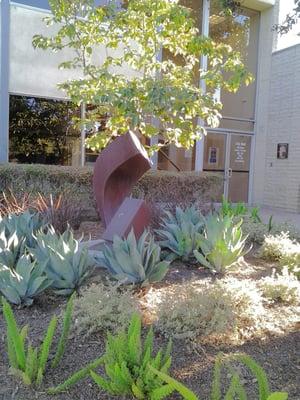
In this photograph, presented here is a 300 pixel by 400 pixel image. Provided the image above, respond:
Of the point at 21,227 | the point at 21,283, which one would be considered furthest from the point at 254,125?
the point at 21,283

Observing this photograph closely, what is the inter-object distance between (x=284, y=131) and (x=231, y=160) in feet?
6.61

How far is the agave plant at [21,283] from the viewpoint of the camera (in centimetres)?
373

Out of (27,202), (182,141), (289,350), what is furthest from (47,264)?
(182,141)

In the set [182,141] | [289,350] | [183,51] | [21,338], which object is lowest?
[289,350]

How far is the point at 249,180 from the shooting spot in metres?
16.0

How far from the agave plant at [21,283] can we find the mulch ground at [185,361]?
0.44 feet

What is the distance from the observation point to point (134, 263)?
4148 millimetres

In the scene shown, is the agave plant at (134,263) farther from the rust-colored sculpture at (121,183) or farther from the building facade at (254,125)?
the building facade at (254,125)

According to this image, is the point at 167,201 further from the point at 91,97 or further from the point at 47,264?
the point at 47,264

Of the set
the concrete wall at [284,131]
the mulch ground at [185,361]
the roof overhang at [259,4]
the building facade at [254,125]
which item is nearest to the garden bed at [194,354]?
the mulch ground at [185,361]

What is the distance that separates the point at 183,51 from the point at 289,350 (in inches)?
298

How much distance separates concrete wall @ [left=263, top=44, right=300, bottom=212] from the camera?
14.5 metres

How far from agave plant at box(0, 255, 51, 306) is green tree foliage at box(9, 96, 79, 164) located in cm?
800

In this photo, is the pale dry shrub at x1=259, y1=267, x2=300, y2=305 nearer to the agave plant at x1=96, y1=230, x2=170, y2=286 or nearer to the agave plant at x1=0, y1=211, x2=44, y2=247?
the agave plant at x1=96, y1=230, x2=170, y2=286
